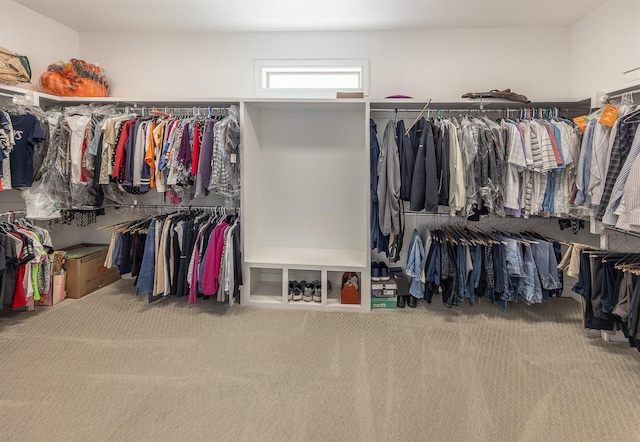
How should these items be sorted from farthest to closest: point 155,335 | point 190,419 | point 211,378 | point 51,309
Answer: point 51,309 < point 155,335 < point 211,378 < point 190,419

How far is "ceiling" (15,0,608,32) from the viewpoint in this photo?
283 cm

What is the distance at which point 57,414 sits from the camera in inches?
65.9

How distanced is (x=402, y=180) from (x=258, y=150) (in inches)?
57.6

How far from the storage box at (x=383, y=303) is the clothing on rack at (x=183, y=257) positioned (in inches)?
47.3

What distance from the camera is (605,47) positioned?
2826 mm

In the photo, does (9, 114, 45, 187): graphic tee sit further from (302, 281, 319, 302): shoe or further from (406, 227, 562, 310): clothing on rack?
(406, 227, 562, 310): clothing on rack

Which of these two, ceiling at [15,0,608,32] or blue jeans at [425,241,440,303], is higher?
ceiling at [15,0,608,32]

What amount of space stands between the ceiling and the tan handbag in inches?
26.1

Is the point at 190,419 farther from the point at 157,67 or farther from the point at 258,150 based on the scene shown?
the point at 157,67

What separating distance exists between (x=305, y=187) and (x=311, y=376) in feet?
6.40

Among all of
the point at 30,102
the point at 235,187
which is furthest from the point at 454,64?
the point at 30,102

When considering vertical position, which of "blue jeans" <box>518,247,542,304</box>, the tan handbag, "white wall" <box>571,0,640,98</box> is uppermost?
"white wall" <box>571,0,640,98</box>

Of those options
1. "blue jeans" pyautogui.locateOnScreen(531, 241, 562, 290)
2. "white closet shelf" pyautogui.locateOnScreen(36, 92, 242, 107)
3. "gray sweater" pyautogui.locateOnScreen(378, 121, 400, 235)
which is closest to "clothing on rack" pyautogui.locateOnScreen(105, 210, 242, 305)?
"white closet shelf" pyautogui.locateOnScreen(36, 92, 242, 107)

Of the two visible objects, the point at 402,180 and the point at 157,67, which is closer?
the point at 402,180
